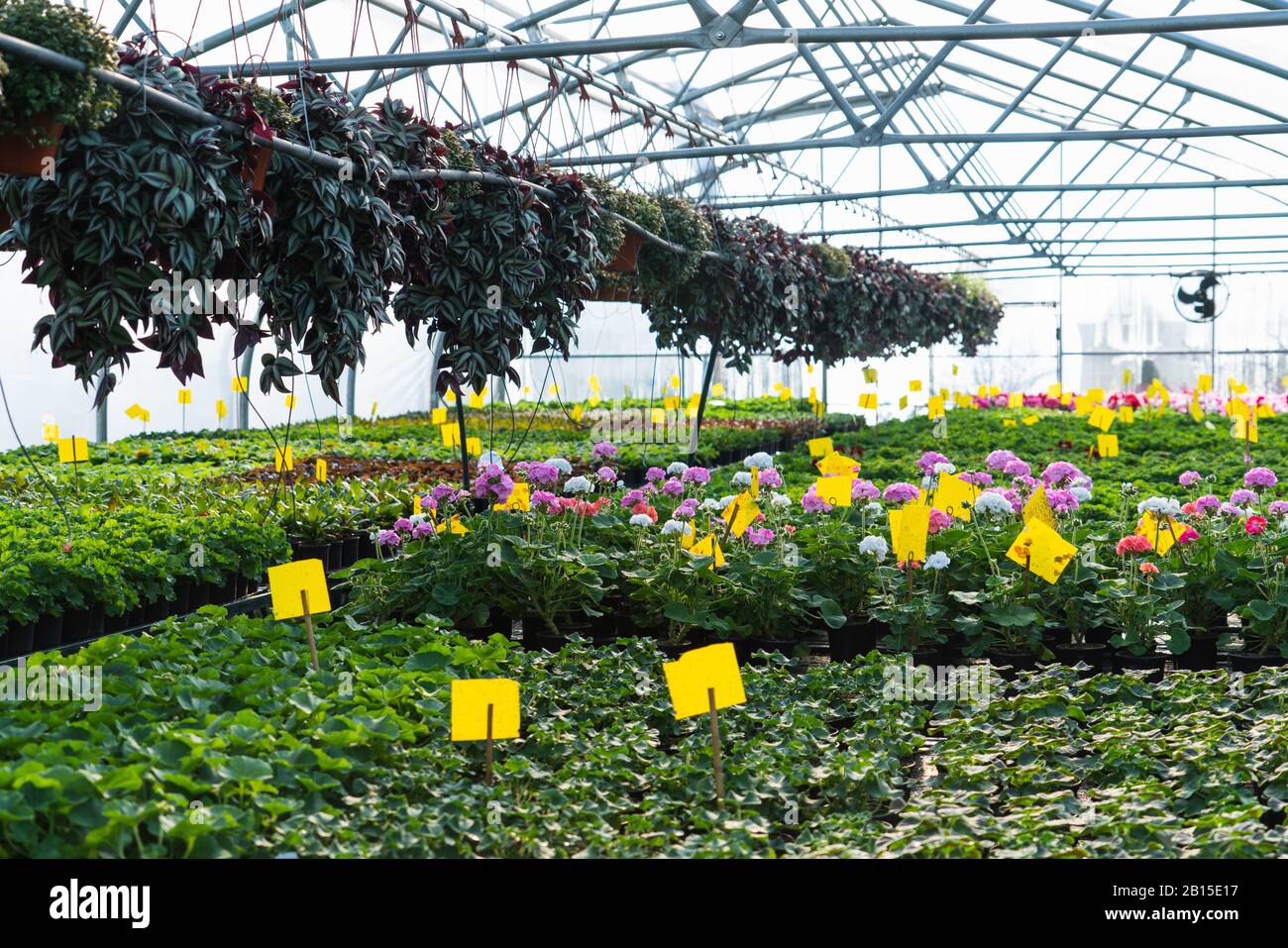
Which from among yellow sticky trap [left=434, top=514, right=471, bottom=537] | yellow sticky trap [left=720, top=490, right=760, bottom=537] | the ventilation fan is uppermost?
the ventilation fan

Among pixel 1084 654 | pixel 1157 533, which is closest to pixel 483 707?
pixel 1084 654

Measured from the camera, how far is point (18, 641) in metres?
3.37

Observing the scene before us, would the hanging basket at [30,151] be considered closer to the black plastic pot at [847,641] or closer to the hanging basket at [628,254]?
the black plastic pot at [847,641]

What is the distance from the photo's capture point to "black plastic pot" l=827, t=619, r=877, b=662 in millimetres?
3328

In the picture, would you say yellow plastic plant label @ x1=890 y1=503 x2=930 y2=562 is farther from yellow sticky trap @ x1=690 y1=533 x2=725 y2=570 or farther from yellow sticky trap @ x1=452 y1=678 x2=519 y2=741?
yellow sticky trap @ x1=452 y1=678 x2=519 y2=741

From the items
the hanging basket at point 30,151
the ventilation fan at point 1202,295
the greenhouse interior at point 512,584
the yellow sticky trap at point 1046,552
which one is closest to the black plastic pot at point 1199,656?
the greenhouse interior at point 512,584

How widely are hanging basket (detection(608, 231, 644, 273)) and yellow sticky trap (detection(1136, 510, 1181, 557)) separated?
235 centimetres

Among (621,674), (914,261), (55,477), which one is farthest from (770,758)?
(914,261)

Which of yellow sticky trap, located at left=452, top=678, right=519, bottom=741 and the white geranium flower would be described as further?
the white geranium flower

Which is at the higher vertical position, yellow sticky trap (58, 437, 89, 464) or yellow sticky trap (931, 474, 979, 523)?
yellow sticky trap (58, 437, 89, 464)

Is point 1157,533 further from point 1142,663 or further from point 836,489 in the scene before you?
point 836,489

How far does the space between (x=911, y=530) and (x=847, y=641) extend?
374 mm

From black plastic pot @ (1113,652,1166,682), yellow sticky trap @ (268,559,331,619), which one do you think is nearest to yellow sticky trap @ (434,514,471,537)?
yellow sticky trap @ (268,559,331,619)
